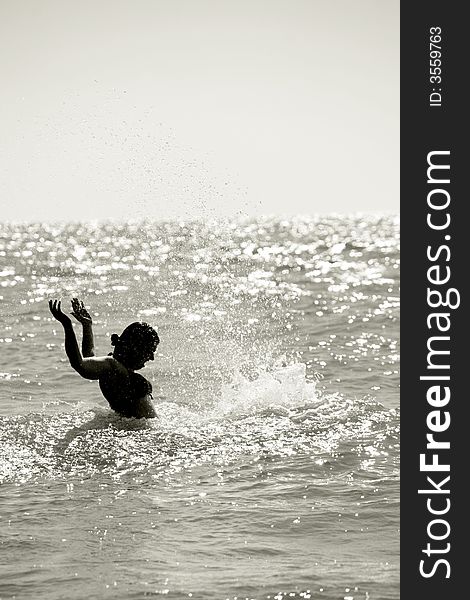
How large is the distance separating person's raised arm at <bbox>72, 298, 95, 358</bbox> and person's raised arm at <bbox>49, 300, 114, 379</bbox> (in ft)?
0.65

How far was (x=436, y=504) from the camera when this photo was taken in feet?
24.2

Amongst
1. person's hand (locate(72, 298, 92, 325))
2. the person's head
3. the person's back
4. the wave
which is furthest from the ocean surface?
person's hand (locate(72, 298, 92, 325))

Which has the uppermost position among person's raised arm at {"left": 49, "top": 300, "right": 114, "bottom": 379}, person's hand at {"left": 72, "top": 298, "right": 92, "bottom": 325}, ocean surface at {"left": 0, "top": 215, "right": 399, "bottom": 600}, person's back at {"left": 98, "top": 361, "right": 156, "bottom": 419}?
person's hand at {"left": 72, "top": 298, "right": 92, "bottom": 325}

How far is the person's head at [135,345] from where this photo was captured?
10484mm

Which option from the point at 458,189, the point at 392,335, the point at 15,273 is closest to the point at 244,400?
the point at 458,189

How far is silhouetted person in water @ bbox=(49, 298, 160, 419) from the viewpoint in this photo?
10.2 metres

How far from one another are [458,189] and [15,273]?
40452 millimetres

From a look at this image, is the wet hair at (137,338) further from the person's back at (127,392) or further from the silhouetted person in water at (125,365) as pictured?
the person's back at (127,392)

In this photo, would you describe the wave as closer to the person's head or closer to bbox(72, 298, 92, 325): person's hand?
the person's head

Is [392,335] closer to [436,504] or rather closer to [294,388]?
[294,388]

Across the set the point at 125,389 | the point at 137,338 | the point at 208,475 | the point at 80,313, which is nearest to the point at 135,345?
the point at 137,338

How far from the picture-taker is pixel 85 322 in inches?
398

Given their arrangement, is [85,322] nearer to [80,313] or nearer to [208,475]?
[80,313]

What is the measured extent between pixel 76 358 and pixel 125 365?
53.7 inches
